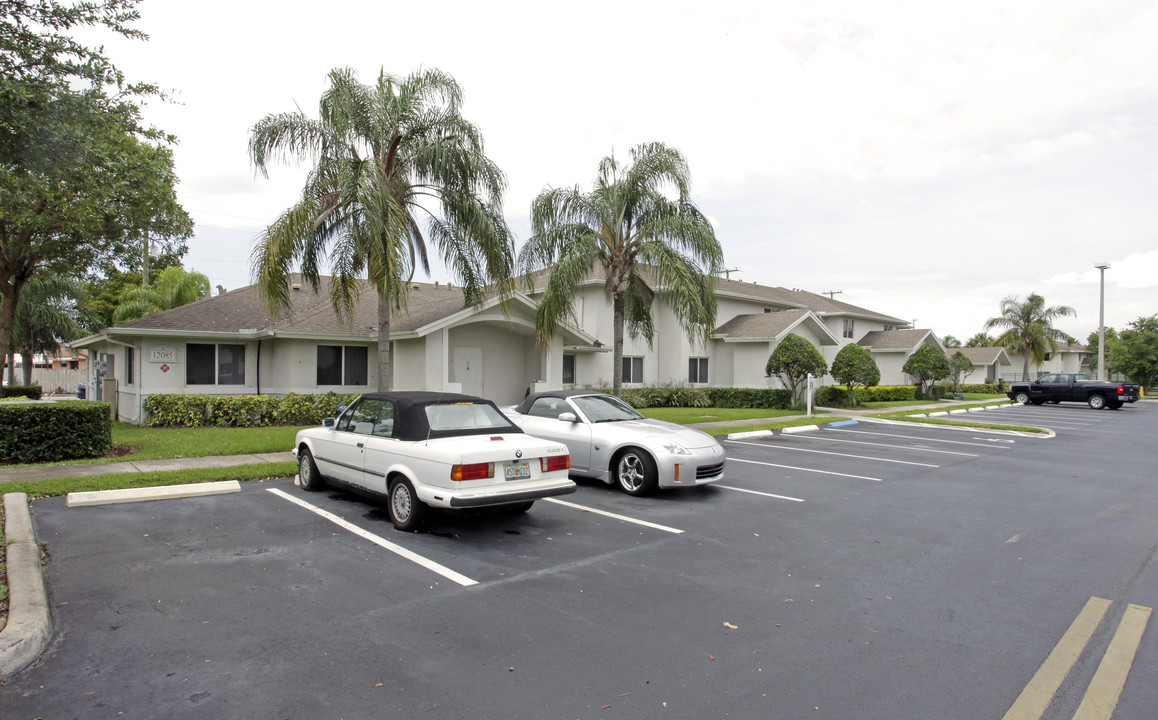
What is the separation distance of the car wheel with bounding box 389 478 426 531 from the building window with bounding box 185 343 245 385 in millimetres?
14220

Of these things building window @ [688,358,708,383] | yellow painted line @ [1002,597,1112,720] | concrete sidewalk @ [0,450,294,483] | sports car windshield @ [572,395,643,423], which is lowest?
yellow painted line @ [1002,597,1112,720]

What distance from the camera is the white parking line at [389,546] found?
5617mm

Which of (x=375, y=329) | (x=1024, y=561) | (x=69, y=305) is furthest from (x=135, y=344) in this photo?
(x=69, y=305)

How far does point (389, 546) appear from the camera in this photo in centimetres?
648

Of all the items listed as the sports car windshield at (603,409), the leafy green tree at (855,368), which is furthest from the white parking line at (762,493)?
the leafy green tree at (855,368)

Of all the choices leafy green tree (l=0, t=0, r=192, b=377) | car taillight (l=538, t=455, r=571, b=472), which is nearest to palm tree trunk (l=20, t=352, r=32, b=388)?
leafy green tree (l=0, t=0, r=192, b=377)

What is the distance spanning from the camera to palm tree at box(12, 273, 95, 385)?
1159 inches

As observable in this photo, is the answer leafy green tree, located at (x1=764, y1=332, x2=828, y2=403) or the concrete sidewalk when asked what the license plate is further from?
leafy green tree, located at (x1=764, y1=332, x2=828, y2=403)

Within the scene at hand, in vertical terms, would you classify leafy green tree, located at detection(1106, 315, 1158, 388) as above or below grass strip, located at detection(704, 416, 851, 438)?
above

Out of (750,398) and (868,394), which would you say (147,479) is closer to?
(750,398)

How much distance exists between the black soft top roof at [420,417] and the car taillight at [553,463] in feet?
2.14

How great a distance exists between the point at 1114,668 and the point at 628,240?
47.1 feet

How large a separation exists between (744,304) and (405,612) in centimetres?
2976

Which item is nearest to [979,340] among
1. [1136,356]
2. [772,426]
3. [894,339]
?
[1136,356]
